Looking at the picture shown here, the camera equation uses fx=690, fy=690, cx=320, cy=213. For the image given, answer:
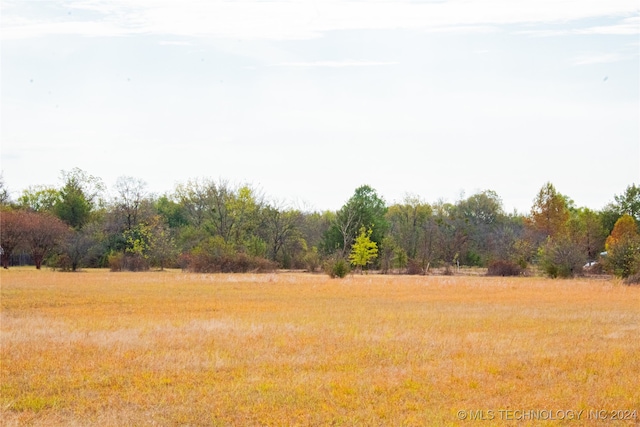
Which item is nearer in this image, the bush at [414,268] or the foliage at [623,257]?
the foliage at [623,257]

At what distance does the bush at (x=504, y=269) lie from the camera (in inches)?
2457

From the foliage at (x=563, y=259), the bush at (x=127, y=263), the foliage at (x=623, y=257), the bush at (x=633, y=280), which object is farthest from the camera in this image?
the bush at (x=127, y=263)

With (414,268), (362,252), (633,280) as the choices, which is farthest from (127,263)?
(633,280)

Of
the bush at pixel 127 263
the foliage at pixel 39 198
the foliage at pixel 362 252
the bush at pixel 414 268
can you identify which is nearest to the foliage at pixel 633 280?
the bush at pixel 414 268

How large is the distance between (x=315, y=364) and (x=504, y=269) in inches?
1990

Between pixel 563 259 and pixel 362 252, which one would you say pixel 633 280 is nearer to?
pixel 563 259

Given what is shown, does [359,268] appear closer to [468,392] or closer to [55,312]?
[55,312]

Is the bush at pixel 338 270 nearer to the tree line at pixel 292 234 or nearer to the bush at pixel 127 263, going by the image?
the tree line at pixel 292 234

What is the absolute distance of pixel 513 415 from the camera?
35.5 feet

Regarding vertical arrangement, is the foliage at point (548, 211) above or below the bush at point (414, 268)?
above

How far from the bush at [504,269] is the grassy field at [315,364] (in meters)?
34.3

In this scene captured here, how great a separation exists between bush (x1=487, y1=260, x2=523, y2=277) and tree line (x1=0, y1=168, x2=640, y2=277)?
0.35ft

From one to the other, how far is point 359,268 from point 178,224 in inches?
1380

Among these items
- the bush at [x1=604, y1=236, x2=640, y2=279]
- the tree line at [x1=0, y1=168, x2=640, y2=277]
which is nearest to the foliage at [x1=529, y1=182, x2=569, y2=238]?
the tree line at [x1=0, y1=168, x2=640, y2=277]
